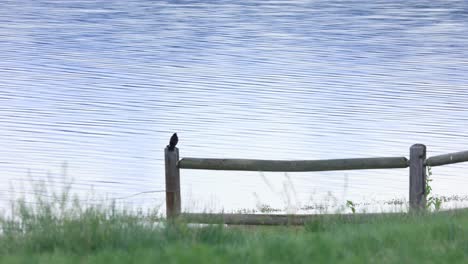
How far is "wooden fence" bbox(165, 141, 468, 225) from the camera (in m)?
11.0

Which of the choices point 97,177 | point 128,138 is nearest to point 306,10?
point 128,138

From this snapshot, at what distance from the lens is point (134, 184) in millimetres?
17141

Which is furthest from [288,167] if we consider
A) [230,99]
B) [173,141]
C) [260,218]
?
[230,99]

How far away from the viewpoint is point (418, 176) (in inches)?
448

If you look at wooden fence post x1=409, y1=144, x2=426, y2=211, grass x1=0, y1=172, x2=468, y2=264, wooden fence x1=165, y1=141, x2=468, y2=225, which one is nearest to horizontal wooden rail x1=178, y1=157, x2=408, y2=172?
wooden fence x1=165, y1=141, x2=468, y2=225

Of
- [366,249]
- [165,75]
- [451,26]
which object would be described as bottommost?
[366,249]

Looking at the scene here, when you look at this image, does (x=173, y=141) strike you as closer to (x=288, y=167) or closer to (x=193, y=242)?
(x=288, y=167)

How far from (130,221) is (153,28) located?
37.1 m

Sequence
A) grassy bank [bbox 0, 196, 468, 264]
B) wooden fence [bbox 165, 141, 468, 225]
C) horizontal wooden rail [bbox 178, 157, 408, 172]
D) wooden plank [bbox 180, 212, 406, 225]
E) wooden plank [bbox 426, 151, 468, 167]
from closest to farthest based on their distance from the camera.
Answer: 1. grassy bank [bbox 0, 196, 468, 264]
2. wooden plank [bbox 180, 212, 406, 225]
3. wooden fence [bbox 165, 141, 468, 225]
4. horizontal wooden rail [bbox 178, 157, 408, 172]
5. wooden plank [bbox 426, 151, 468, 167]

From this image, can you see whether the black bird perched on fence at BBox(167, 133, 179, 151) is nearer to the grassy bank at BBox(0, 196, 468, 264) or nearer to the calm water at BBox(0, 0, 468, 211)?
the calm water at BBox(0, 0, 468, 211)

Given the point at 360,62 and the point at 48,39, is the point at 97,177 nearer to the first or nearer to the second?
the point at 360,62

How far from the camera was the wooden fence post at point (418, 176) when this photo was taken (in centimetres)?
1129

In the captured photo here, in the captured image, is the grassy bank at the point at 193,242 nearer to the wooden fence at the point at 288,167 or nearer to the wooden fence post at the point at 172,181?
the wooden fence at the point at 288,167

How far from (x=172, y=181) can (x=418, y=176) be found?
2.74 metres
